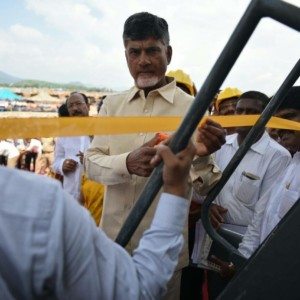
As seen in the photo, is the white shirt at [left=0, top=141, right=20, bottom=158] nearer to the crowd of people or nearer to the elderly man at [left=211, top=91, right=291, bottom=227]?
the crowd of people

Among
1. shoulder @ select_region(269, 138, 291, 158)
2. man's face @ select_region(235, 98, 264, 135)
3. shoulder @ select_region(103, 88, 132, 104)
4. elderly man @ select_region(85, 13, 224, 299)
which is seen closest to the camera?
elderly man @ select_region(85, 13, 224, 299)

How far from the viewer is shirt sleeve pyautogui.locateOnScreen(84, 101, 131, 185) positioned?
6.61 feet

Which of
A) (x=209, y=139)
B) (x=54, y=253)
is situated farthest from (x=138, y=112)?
(x=54, y=253)

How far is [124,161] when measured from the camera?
1967 millimetres

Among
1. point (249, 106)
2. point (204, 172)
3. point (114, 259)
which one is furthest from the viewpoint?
point (249, 106)

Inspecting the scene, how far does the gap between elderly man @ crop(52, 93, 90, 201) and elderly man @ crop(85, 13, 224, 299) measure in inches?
85.7

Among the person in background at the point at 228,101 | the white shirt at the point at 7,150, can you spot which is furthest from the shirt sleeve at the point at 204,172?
the white shirt at the point at 7,150

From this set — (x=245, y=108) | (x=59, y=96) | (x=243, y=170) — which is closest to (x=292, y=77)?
(x=243, y=170)

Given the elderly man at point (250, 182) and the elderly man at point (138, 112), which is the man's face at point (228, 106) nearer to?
the elderly man at point (250, 182)

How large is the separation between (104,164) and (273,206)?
3.48 feet

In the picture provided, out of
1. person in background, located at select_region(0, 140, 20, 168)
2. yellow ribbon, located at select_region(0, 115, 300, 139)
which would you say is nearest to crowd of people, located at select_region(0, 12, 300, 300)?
yellow ribbon, located at select_region(0, 115, 300, 139)

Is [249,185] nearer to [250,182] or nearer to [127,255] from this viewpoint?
[250,182]

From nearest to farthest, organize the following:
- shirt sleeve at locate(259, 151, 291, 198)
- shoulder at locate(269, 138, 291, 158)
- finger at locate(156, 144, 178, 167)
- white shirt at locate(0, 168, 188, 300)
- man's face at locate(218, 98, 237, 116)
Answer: white shirt at locate(0, 168, 188, 300) → finger at locate(156, 144, 178, 167) → shirt sleeve at locate(259, 151, 291, 198) → shoulder at locate(269, 138, 291, 158) → man's face at locate(218, 98, 237, 116)

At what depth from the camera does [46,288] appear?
2.96ft
